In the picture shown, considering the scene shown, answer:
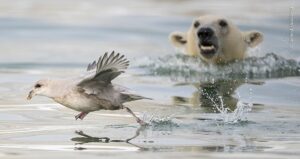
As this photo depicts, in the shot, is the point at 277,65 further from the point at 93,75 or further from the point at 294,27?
the point at 93,75

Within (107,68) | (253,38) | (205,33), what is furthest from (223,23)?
(107,68)

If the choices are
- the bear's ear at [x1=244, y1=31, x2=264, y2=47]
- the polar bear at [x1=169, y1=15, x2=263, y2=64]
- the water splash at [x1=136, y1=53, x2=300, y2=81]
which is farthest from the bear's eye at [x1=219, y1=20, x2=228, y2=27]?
the water splash at [x1=136, y1=53, x2=300, y2=81]

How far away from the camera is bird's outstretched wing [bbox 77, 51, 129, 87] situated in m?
8.01

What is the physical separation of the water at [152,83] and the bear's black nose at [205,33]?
1.45 feet

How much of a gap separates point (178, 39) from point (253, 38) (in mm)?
1033

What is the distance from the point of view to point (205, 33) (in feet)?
42.8

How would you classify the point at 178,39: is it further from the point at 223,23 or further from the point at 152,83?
the point at 152,83

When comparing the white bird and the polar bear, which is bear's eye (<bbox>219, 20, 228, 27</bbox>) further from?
the white bird

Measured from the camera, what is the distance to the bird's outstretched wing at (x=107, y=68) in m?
8.01

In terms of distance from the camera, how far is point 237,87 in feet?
39.7

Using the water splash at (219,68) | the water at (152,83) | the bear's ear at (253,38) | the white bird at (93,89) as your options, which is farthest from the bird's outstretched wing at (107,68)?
the bear's ear at (253,38)

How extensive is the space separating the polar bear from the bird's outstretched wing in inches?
191

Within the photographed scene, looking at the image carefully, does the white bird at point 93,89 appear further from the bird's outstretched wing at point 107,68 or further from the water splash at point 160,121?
the water splash at point 160,121

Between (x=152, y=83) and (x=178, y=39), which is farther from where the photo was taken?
(x=178, y=39)
